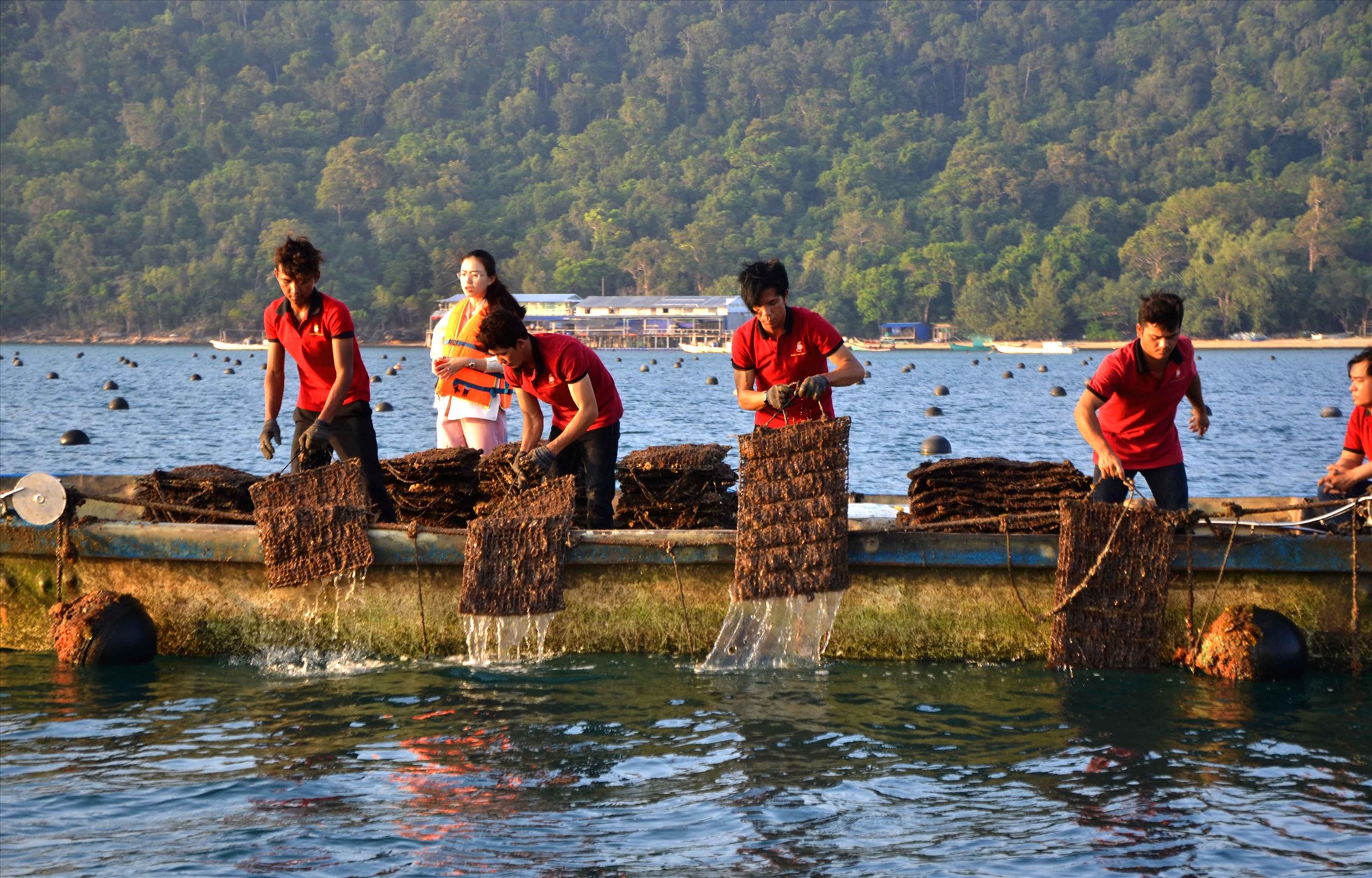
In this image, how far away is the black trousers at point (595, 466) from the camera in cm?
980

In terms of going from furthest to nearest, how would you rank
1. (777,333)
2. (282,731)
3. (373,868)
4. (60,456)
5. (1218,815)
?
(60,456) < (777,333) < (282,731) < (1218,815) < (373,868)

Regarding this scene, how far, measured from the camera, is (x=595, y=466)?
989 cm

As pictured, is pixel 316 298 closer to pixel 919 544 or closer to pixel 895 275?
pixel 919 544

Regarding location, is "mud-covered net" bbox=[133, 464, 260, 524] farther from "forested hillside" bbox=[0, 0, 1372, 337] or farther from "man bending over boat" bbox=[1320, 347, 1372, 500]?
"forested hillside" bbox=[0, 0, 1372, 337]

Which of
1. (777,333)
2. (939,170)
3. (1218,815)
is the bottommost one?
(1218,815)

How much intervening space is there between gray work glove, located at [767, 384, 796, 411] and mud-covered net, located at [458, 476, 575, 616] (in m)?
1.45

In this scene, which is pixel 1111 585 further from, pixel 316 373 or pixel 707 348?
pixel 707 348

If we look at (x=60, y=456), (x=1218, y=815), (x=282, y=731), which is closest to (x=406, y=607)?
(x=282, y=731)

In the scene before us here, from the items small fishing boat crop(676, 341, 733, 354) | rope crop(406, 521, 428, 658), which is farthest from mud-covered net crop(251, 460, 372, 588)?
small fishing boat crop(676, 341, 733, 354)

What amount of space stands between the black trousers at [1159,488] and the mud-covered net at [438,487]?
4.19 meters

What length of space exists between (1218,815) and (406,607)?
528 cm

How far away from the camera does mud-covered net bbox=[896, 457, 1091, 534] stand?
32.1 ft

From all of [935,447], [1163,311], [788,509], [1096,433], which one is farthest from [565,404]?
[935,447]

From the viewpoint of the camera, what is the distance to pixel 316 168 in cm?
19762
